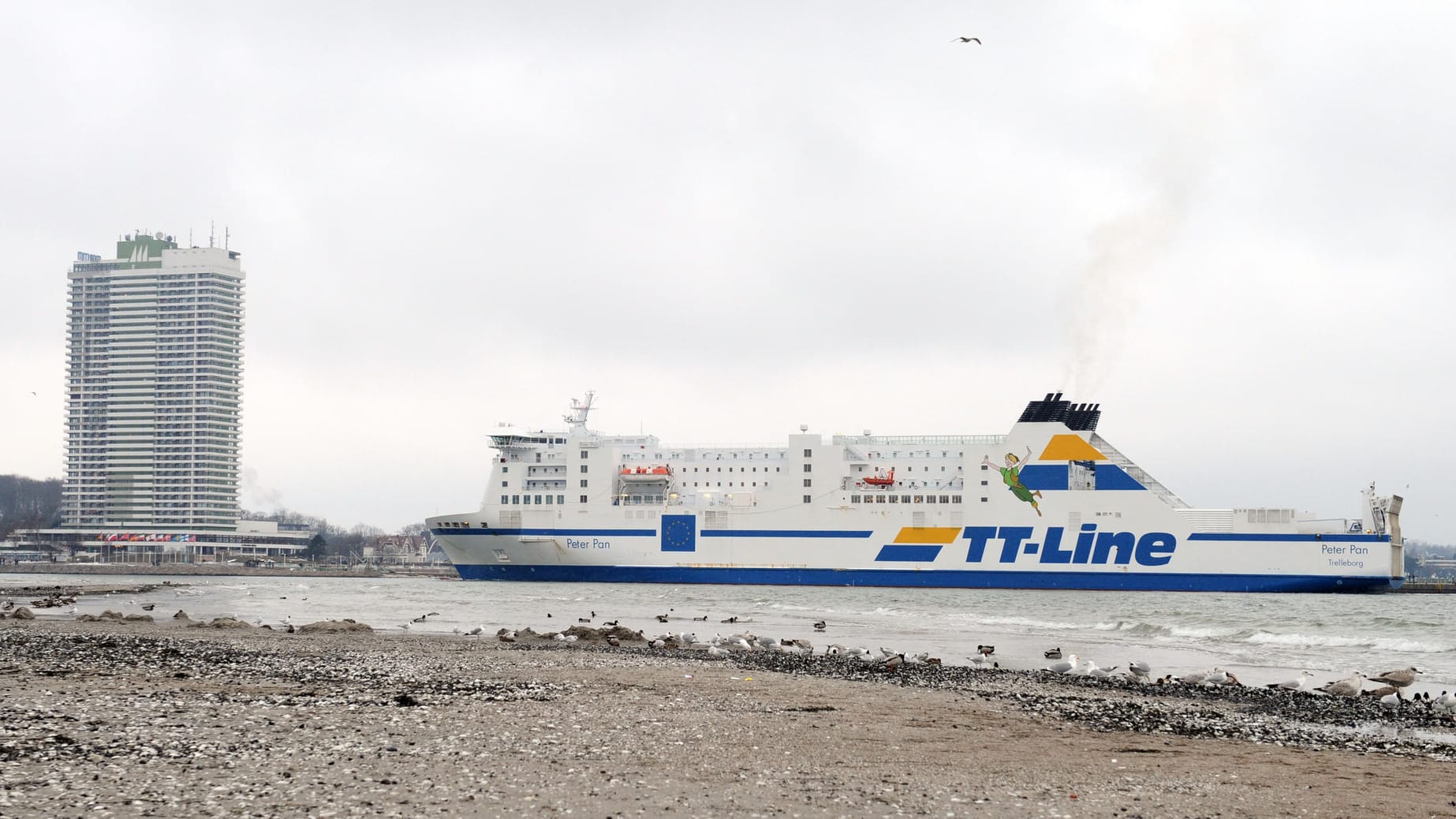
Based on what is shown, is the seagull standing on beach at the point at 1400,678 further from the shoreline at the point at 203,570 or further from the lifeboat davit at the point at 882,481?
the shoreline at the point at 203,570

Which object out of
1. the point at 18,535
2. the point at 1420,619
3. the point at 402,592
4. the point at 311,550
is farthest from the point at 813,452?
the point at 18,535

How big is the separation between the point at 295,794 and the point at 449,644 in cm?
1036

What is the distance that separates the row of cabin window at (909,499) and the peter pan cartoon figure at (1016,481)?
163 centimetres

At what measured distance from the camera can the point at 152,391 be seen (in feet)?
357

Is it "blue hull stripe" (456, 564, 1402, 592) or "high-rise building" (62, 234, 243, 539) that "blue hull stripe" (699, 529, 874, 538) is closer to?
"blue hull stripe" (456, 564, 1402, 592)

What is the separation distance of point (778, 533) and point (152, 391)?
87.5 metres

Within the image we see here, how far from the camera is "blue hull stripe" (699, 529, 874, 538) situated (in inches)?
1551

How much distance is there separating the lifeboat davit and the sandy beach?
28490 mm

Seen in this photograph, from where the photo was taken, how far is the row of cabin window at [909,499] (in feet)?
129

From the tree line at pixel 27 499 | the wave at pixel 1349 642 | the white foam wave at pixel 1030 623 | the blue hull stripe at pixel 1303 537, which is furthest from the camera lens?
the tree line at pixel 27 499

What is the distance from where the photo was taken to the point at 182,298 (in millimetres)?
109000

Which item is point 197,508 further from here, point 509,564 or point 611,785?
point 611,785

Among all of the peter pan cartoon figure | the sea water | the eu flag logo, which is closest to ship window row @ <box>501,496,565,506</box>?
the eu flag logo

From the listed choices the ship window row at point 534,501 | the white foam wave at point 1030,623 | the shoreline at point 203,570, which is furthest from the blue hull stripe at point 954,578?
the shoreline at point 203,570
